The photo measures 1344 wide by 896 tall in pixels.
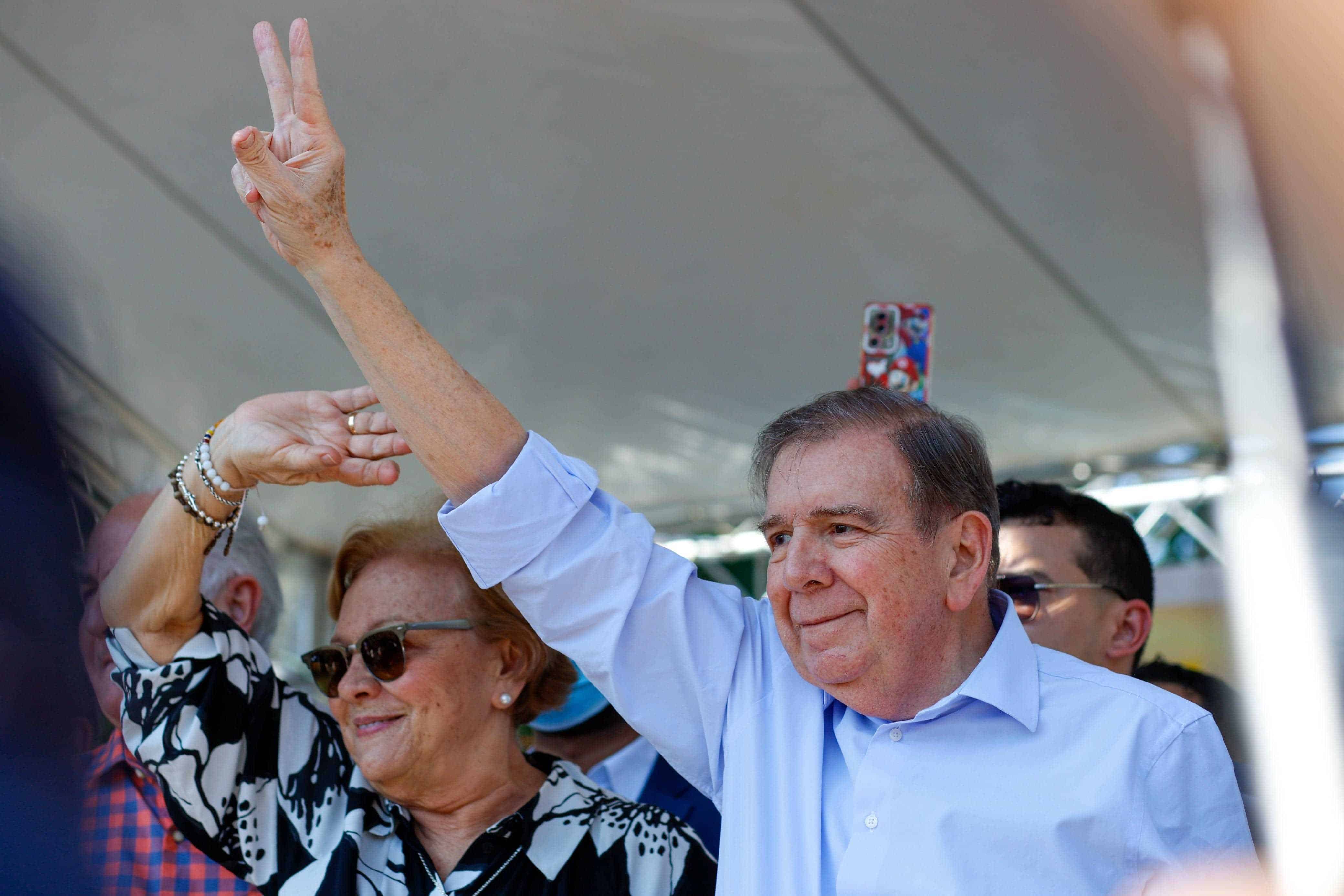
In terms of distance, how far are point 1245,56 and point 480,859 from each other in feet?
8.99

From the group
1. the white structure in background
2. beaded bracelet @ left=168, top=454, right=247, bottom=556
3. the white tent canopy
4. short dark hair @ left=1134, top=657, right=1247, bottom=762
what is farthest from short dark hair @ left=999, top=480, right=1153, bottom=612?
beaded bracelet @ left=168, top=454, right=247, bottom=556

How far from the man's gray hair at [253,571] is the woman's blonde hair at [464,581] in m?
0.38

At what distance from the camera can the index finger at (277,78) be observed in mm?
1562

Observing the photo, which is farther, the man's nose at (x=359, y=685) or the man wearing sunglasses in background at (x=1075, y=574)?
the man wearing sunglasses in background at (x=1075, y=574)

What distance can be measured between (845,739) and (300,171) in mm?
1107

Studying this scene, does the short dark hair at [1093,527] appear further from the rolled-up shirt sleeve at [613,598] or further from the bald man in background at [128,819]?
the bald man in background at [128,819]

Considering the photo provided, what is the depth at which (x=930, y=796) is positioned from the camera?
5.22 feet

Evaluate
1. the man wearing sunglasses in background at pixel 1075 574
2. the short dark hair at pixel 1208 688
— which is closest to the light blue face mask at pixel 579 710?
the man wearing sunglasses in background at pixel 1075 574

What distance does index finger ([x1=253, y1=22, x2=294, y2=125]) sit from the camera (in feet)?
5.13

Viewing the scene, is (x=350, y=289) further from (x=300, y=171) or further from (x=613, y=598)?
(x=613, y=598)

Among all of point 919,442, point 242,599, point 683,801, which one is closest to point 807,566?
point 919,442

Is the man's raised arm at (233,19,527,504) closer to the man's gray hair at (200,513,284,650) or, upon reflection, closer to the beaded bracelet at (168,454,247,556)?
the beaded bracelet at (168,454,247,556)

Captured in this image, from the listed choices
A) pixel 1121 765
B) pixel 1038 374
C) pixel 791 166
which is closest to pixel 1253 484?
pixel 1038 374

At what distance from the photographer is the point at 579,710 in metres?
3.03
